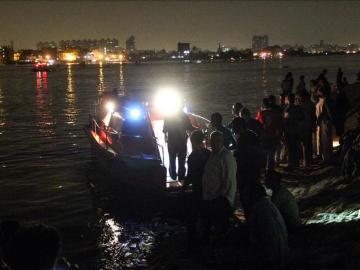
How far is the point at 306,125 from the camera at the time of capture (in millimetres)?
12398

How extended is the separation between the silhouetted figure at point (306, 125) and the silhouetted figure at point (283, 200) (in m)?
4.55

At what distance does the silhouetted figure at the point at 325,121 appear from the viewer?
12.1 m

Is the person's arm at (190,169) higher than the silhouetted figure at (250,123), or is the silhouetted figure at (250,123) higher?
the silhouetted figure at (250,123)

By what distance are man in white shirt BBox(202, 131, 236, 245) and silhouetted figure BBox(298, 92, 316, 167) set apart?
5.55 metres

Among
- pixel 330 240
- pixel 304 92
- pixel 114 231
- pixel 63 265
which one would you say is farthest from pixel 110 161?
pixel 63 265

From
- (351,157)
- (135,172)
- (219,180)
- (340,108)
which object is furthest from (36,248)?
(340,108)

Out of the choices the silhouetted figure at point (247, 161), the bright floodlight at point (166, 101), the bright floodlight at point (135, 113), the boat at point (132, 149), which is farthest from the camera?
the bright floodlight at point (166, 101)

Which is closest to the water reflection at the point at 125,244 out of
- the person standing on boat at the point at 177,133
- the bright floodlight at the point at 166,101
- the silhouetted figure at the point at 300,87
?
the person standing on boat at the point at 177,133

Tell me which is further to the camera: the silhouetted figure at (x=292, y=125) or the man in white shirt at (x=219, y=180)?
the silhouetted figure at (x=292, y=125)

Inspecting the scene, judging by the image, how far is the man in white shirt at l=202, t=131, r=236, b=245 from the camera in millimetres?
7195

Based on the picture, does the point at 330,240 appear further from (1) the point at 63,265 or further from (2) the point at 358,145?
(1) the point at 63,265

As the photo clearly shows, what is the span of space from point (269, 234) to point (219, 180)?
3.55 ft

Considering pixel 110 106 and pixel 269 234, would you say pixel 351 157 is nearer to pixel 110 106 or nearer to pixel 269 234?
pixel 269 234

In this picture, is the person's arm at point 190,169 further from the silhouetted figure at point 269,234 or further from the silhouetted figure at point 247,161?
the silhouetted figure at point 269,234
